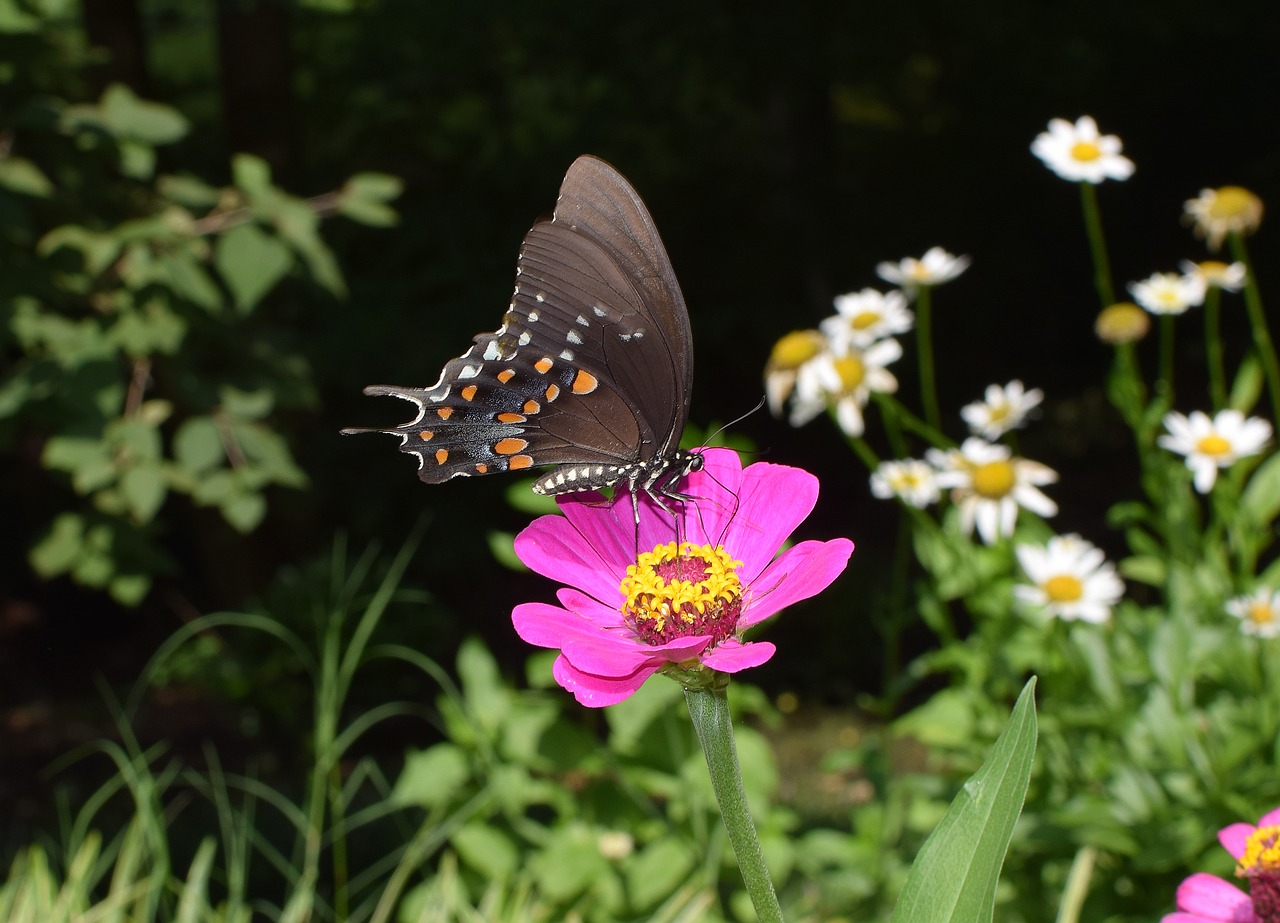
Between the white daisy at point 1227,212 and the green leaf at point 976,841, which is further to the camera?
the white daisy at point 1227,212

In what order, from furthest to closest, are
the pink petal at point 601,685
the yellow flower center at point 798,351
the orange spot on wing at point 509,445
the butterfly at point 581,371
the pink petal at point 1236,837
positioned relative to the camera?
the yellow flower center at point 798,351 < the orange spot on wing at point 509,445 < the butterfly at point 581,371 < the pink petal at point 1236,837 < the pink petal at point 601,685

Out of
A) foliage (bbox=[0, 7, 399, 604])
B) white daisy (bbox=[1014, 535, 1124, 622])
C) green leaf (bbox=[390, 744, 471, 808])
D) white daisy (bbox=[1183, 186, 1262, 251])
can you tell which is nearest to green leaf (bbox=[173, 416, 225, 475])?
foliage (bbox=[0, 7, 399, 604])

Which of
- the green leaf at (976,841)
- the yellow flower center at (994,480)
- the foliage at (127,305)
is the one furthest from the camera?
the foliage at (127,305)

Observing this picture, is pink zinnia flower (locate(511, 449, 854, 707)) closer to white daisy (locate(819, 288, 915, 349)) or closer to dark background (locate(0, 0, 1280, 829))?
white daisy (locate(819, 288, 915, 349))

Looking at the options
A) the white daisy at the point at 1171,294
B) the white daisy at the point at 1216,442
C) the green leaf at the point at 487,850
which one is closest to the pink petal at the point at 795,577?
the white daisy at the point at 1216,442

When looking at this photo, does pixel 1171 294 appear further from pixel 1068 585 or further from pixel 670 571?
pixel 670 571

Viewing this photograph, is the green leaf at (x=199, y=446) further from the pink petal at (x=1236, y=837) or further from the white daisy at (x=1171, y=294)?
the pink petal at (x=1236, y=837)

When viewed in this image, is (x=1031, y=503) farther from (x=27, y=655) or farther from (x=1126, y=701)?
(x=27, y=655)
